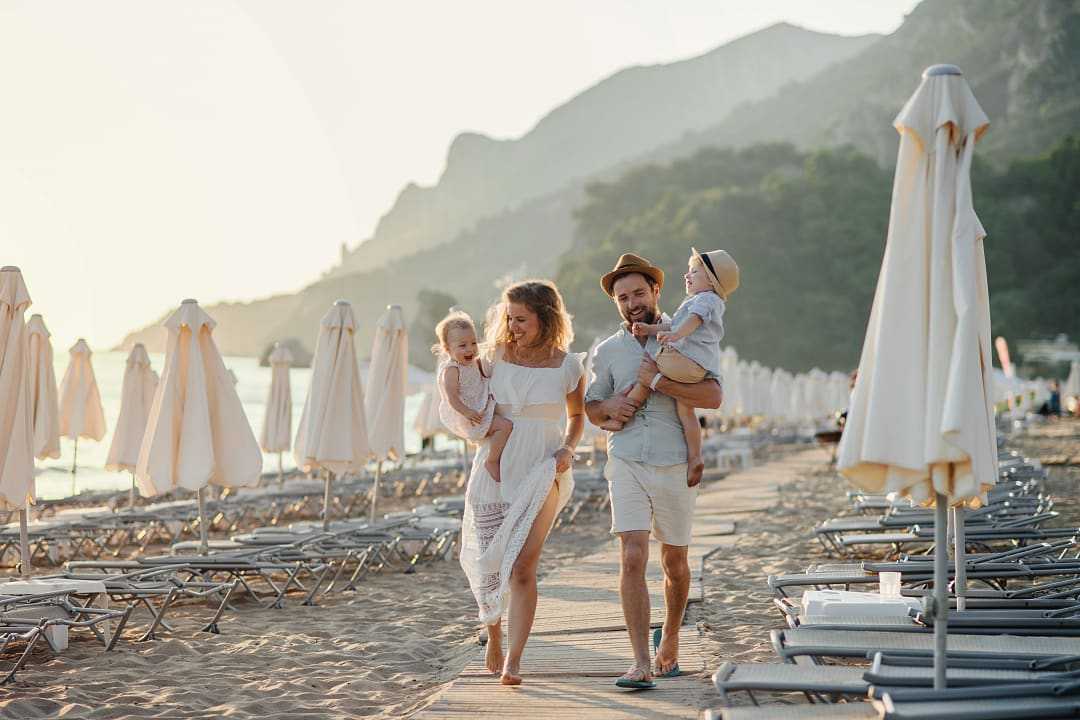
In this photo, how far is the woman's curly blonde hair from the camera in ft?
14.6

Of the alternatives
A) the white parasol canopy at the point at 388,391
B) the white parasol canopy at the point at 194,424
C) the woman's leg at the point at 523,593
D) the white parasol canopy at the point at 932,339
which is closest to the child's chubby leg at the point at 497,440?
the woman's leg at the point at 523,593

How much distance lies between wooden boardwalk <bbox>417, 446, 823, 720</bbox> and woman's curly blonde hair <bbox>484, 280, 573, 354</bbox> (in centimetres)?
134

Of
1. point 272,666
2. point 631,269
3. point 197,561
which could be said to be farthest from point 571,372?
point 197,561

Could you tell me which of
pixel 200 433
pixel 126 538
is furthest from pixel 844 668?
pixel 126 538

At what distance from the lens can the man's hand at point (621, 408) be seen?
14.2 feet

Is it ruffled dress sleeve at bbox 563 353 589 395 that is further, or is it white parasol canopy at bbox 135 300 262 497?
white parasol canopy at bbox 135 300 262 497

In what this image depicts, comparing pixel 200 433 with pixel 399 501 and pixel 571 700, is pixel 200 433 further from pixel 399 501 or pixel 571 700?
pixel 399 501

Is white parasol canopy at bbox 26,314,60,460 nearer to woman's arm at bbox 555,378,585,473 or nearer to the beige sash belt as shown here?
Answer: the beige sash belt

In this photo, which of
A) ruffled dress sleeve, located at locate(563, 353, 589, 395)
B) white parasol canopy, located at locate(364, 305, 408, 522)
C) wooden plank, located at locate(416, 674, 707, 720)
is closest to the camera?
wooden plank, located at locate(416, 674, 707, 720)

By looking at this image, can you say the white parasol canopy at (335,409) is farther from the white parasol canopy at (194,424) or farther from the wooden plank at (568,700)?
the wooden plank at (568,700)

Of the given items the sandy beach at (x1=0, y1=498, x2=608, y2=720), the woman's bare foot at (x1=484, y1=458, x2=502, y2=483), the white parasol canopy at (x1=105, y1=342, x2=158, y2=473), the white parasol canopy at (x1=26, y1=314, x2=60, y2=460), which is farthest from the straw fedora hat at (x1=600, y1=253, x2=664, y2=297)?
the white parasol canopy at (x1=105, y1=342, x2=158, y2=473)

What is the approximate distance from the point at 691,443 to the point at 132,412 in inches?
379

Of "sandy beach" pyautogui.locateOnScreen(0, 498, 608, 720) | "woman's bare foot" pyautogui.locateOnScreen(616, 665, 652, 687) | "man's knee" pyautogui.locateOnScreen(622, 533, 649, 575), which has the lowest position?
"sandy beach" pyautogui.locateOnScreen(0, 498, 608, 720)

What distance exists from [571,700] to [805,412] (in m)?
26.3
